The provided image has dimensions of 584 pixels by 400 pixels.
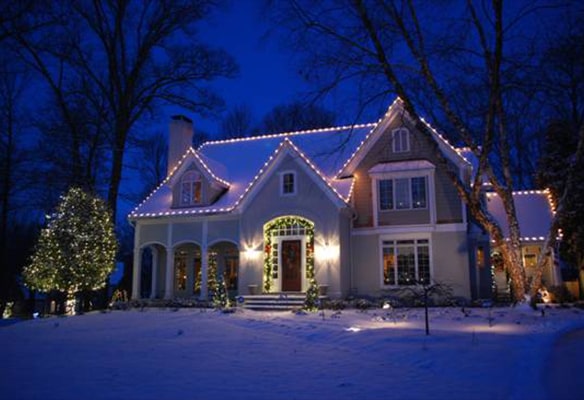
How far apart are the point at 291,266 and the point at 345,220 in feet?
8.97

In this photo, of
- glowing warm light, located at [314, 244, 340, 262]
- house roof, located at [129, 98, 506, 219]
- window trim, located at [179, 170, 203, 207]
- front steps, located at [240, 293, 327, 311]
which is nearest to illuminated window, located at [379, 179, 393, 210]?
house roof, located at [129, 98, 506, 219]

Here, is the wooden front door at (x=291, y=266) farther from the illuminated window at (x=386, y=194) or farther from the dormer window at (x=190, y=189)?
the dormer window at (x=190, y=189)

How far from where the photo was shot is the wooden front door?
20219mm

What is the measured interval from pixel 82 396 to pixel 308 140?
18721 mm

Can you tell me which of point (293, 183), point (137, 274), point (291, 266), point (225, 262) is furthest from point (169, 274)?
point (293, 183)

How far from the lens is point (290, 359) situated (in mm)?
8438

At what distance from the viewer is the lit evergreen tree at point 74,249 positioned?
721 inches

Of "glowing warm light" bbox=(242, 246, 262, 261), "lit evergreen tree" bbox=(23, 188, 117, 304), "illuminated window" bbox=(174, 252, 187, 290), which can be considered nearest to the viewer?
"lit evergreen tree" bbox=(23, 188, 117, 304)

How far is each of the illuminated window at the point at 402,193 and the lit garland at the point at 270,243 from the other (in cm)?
299

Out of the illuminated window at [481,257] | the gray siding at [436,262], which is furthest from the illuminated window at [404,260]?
the illuminated window at [481,257]

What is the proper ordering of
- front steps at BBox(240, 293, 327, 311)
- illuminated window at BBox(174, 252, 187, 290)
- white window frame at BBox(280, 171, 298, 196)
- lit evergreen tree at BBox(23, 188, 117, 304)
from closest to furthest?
lit evergreen tree at BBox(23, 188, 117, 304), front steps at BBox(240, 293, 327, 311), white window frame at BBox(280, 171, 298, 196), illuminated window at BBox(174, 252, 187, 290)

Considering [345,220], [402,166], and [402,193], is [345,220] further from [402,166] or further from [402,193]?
[402,166]

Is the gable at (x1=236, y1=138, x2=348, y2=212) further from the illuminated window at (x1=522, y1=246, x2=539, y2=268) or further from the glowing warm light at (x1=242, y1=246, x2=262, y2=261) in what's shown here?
the illuminated window at (x1=522, y1=246, x2=539, y2=268)

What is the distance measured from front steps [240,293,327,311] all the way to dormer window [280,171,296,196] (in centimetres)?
394
